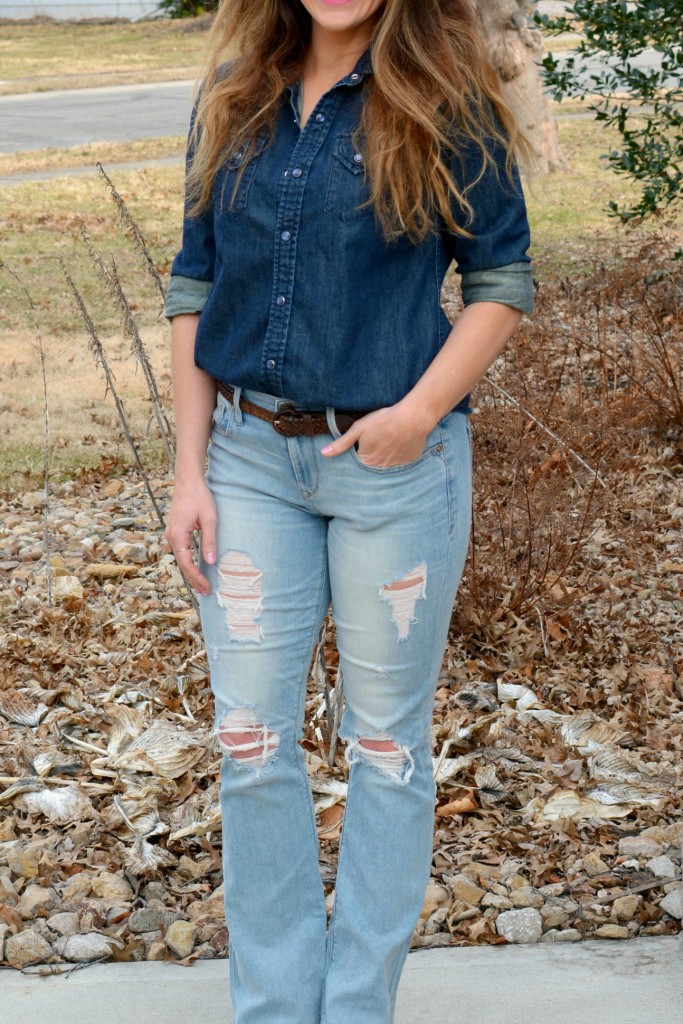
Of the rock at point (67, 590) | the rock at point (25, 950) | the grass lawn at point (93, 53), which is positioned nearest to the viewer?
the rock at point (25, 950)

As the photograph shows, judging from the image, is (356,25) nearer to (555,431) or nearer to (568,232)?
(555,431)

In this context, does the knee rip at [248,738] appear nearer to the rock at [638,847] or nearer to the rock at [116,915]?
the rock at [116,915]

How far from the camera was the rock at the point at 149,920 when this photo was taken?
2.68 meters

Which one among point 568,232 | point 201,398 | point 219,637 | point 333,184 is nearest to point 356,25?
point 333,184

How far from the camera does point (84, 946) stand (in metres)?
2.60

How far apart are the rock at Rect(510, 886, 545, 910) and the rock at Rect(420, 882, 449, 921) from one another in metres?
0.15

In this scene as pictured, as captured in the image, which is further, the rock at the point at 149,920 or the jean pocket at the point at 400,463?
the rock at the point at 149,920

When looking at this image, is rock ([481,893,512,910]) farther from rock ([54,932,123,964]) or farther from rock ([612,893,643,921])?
rock ([54,932,123,964])

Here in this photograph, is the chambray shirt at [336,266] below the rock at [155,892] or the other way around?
the other way around

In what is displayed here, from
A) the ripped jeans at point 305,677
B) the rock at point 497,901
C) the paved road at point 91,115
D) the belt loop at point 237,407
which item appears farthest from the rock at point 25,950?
the paved road at point 91,115

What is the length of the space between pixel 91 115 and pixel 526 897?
59.1 ft

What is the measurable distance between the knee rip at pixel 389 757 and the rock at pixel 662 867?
1.02m

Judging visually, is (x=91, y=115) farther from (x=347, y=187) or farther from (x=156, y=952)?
(x=347, y=187)

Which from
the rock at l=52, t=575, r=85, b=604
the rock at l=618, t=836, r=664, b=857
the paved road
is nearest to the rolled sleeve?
the rock at l=618, t=836, r=664, b=857
